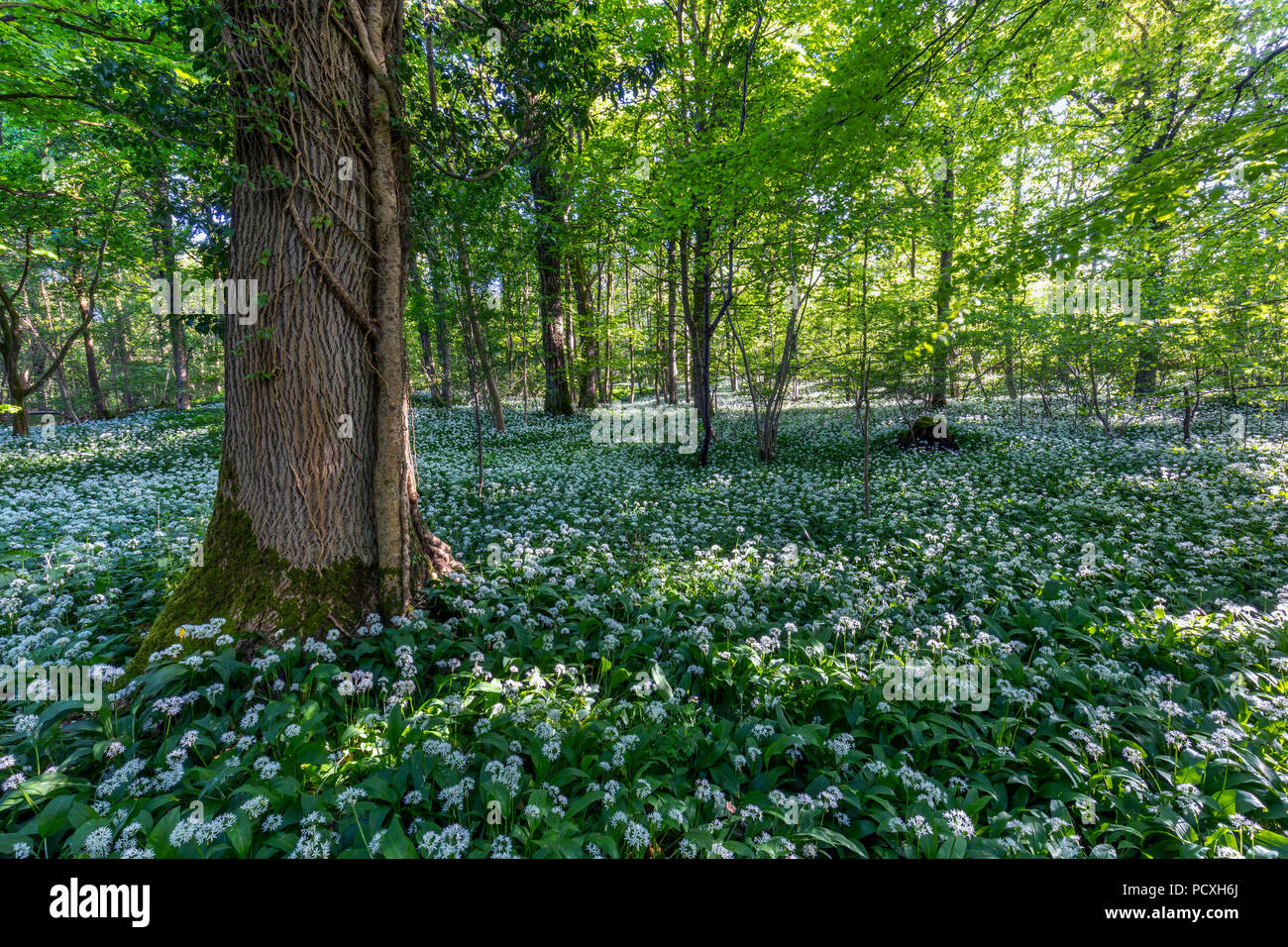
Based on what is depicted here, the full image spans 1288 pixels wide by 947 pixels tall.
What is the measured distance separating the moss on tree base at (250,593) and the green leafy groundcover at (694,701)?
225 millimetres

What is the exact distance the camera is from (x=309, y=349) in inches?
161
